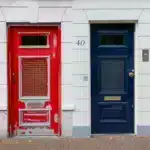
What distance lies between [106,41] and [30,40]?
5.03 ft

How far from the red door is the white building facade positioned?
0.46 feet

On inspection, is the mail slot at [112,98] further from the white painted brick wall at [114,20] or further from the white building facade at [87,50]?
the white painted brick wall at [114,20]

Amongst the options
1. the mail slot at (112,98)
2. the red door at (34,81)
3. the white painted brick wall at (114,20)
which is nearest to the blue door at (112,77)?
the mail slot at (112,98)

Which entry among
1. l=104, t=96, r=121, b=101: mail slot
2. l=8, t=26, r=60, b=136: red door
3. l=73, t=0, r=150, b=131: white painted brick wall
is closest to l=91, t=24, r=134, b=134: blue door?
l=104, t=96, r=121, b=101: mail slot

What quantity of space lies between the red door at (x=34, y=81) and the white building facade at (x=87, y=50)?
14 centimetres

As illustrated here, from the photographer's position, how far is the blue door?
8.38m

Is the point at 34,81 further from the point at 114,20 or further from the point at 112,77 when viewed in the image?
the point at 114,20

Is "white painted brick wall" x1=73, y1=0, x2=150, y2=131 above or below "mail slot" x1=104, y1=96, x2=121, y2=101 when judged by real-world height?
above

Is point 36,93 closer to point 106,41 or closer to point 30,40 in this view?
point 30,40

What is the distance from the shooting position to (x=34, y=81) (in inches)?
332

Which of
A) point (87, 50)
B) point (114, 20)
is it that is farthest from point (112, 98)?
point (114, 20)

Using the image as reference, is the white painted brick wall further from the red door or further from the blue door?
the red door

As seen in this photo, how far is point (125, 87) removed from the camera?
27.6ft

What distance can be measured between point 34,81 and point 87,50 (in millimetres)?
1247
